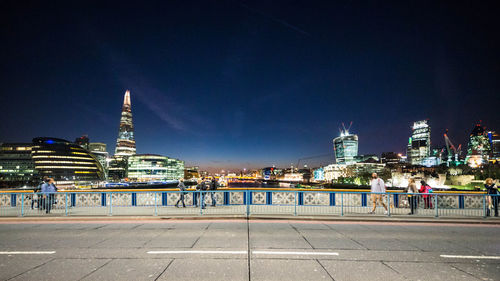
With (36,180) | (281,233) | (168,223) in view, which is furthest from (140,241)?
(36,180)

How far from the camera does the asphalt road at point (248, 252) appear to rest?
5.54m

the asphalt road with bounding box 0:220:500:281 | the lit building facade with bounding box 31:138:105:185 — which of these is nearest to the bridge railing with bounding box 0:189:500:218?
the asphalt road with bounding box 0:220:500:281

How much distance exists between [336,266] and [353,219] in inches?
278

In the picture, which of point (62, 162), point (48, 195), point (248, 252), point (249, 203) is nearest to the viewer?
point (248, 252)

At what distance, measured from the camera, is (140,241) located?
8.23m

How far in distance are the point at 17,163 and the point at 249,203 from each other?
14932 centimetres

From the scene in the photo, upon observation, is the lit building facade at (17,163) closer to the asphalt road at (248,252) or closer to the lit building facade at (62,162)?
the lit building facade at (62,162)

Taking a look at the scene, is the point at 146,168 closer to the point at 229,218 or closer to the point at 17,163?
the point at 17,163

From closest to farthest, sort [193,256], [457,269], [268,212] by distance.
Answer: [457,269], [193,256], [268,212]

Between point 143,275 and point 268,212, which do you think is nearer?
point 143,275

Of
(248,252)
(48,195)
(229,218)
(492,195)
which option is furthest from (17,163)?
(492,195)

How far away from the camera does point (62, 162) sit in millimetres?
122062

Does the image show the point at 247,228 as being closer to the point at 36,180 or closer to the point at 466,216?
the point at 466,216

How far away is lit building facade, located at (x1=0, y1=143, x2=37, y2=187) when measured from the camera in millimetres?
115606
